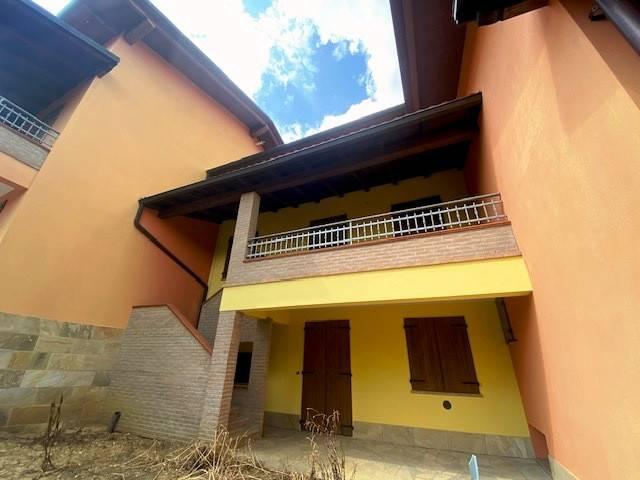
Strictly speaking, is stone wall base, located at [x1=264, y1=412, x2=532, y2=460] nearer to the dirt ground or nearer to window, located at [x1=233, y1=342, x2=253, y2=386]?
window, located at [x1=233, y1=342, x2=253, y2=386]

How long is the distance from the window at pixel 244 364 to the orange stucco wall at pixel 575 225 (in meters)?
6.17

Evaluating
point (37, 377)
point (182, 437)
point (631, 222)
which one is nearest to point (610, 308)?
point (631, 222)

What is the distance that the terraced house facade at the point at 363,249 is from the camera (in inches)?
90.2

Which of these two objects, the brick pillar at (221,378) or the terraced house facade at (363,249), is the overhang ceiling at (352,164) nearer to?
the terraced house facade at (363,249)

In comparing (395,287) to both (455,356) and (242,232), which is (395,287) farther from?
(242,232)

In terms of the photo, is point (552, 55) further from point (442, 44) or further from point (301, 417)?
point (301, 417)

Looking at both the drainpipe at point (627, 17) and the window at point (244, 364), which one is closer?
the drainpipe at point (627, 17)

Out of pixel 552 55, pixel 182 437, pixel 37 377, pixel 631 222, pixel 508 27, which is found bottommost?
pixel 182 437

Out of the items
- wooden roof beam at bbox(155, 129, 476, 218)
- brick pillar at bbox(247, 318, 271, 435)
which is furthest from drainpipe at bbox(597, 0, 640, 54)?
brick pillar at bbox(247, 318, 271, 435)

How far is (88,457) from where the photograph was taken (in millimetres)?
4430

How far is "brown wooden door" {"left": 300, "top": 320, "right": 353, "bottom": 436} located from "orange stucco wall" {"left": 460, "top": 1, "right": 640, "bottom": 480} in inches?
144

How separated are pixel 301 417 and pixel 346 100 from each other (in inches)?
453

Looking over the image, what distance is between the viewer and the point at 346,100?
11.7 meters

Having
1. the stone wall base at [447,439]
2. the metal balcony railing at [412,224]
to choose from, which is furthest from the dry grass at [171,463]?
the metal balcony railing at [412,224]
